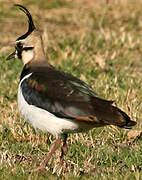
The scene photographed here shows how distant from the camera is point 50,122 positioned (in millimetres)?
5137

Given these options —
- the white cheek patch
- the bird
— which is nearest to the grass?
the bird

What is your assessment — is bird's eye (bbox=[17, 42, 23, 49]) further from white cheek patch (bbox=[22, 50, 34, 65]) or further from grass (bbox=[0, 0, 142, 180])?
grass (bbox=[0, 0, 142, 180])

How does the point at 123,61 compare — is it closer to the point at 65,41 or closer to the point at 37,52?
the point at 65,41

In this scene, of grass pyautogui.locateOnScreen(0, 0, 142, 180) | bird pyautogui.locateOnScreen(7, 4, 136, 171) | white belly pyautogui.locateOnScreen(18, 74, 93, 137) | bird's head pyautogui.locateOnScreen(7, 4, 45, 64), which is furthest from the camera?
bird's head pyautogui.locateOnScreen(7, 4, 45, 64)

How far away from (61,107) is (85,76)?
3.52 meters

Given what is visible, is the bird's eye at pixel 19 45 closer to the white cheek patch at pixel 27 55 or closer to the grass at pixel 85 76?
the white cheek patch at pixel 27 55

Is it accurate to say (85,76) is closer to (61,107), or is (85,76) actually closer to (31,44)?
(31,44)

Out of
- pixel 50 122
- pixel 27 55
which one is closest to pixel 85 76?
pixel 27 55

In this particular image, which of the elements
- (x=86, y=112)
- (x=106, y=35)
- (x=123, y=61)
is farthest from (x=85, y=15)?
→ (x=86, y=112)

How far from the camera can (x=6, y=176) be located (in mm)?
4820

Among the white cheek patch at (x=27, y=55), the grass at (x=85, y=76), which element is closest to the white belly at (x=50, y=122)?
the grass at (x=85, y=76)

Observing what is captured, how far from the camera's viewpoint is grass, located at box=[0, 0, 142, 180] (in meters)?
5.34

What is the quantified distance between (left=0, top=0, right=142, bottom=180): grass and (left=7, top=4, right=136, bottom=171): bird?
304 millimetres

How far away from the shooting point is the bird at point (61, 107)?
495 cm
